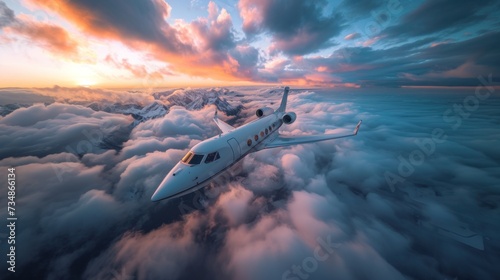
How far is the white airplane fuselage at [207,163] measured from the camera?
1062 centimetres

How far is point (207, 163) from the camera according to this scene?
39.7 ft

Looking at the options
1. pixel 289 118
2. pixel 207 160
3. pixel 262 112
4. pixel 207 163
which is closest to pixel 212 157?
pixel 207 160

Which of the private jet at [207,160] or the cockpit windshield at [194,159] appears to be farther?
the cockpit windshield at [194,159]

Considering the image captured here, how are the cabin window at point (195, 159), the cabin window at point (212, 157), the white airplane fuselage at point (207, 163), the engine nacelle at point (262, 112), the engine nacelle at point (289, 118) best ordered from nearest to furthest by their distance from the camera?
the white airplane fuselage at point (207, 163) → the cabin window at point (195, 159) → the cabin window at point (212, 157) → the engine nacelle at point (262, 112) → the engine nacelle at point (289, 118)

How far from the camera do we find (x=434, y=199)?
4681cm

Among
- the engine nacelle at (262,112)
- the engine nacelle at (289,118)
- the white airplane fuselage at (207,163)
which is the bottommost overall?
the white airplane fuselage at (207,163)

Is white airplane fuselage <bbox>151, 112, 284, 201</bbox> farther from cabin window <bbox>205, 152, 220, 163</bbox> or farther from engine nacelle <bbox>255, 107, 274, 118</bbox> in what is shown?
engine nacelle <bbox>255, 107, 274, 118</bbox>

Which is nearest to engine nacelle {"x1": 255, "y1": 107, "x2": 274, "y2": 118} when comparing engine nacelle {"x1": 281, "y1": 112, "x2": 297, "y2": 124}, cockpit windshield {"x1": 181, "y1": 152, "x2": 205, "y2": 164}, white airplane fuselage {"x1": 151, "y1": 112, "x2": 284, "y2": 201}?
engine nacelle {"x1": 281, "y1": 112, "x2": 297, "y2": 124}

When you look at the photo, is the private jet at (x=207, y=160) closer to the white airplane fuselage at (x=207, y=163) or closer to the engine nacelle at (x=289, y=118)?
the white airplane fuselage at (x=207, y=163)

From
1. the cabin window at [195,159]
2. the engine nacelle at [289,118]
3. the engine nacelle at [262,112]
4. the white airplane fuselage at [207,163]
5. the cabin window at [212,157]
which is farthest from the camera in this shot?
the engine nacelle at [289,118]

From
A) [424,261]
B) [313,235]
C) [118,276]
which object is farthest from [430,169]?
[118,276]

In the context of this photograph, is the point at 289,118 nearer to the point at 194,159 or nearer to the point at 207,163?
the point at 207,163

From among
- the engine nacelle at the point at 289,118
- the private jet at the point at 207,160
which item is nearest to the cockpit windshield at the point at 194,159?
the private jet at the point at 207,160

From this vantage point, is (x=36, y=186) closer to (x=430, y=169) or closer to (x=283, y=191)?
(x=283, y=191)
